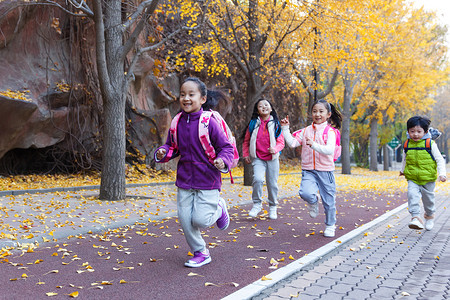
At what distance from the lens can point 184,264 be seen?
15.1 feet

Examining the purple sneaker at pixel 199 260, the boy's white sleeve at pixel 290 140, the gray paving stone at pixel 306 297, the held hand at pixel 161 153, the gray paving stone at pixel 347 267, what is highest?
the boy's white sleeve at pixel 290 140

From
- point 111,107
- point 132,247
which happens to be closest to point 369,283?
point 132,247

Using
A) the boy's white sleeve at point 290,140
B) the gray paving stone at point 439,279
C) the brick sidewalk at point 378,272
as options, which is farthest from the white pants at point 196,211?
the boy's white sleeve at point 290,140

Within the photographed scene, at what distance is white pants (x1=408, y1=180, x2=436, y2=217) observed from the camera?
6.97 m

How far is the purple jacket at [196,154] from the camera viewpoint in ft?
14.8

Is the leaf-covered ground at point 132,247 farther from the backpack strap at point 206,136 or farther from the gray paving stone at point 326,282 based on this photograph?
the backpack strap at point 206,136

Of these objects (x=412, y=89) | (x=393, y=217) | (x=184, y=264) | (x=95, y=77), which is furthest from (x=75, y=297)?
(x=412, y=89)

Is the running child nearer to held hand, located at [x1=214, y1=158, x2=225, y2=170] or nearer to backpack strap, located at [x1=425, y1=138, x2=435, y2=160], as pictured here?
backpack strap, located at [x1=425, y1=138, x2=435, y2=160]

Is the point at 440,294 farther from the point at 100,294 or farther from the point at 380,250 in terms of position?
the point at 100,294

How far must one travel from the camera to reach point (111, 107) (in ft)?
32.6

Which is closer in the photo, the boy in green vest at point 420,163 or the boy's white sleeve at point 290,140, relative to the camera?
the boy's white sleeve at point 290,140

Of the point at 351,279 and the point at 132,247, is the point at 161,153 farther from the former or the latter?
the point at 351,279

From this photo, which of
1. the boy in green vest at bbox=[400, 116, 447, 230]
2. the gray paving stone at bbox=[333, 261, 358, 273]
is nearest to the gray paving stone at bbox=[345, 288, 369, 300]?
the gray paving stone at bbox=[333, 261, 358, 273]

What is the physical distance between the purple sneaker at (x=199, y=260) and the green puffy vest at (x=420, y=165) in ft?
13.1
